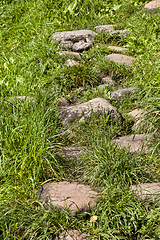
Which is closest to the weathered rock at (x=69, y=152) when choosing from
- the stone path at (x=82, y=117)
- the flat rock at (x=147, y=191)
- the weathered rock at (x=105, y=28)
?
the stone path at (x=82, y=117)

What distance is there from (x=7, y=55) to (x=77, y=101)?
2140mm

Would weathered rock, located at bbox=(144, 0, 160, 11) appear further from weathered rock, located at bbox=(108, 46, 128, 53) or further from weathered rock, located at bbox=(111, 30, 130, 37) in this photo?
weathered rock, located at bbox=(108, 46, 128, 53)

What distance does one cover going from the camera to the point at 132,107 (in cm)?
430

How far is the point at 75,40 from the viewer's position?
5.89 meters

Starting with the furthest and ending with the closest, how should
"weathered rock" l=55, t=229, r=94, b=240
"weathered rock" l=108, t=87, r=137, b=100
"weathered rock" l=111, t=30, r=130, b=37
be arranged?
"weathered rock" l=111, t=30, r=130, b=37 → "weathered rock" l=108, t=87, r=137, b=100 → "weathered rock" l=55, t=229, r=94, b=240

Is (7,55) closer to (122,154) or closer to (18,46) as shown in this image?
(18,46)

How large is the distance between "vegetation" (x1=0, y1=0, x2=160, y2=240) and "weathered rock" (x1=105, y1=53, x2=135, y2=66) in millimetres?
176

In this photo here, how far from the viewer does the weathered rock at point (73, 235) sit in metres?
2.29

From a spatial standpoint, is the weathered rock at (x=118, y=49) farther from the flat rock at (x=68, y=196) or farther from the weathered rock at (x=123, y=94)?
the flat rock at (x=68, y=196)

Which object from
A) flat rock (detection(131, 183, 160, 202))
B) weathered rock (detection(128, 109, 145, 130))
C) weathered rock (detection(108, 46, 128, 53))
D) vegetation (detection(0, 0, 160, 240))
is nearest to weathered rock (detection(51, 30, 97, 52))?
vegetation (detection(0, 0, 160, 240))

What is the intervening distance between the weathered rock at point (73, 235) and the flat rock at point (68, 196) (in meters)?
0.20

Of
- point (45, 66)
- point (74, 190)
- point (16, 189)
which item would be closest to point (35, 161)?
point (16, 189)

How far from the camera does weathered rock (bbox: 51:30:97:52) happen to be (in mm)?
5844

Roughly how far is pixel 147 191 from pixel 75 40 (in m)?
4.27
